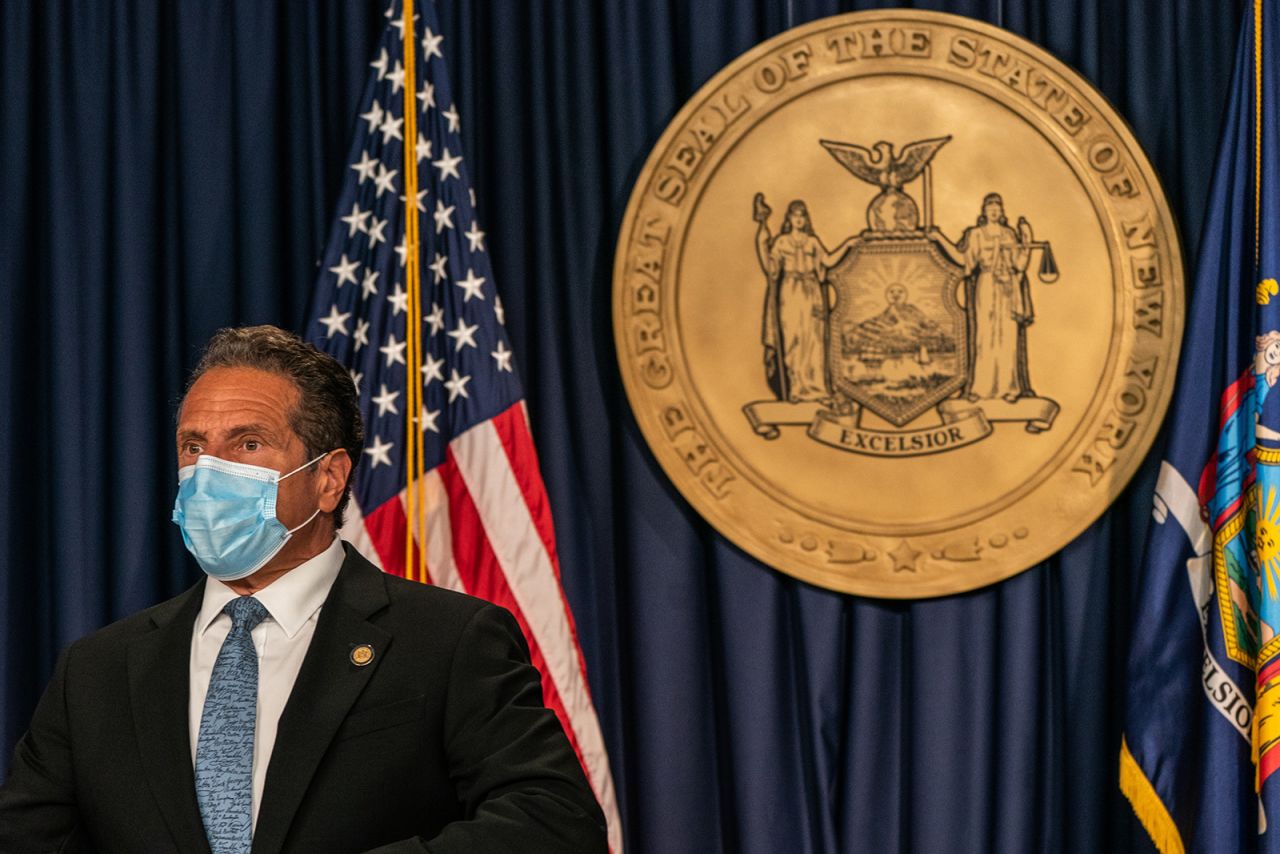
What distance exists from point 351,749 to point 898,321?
219 cm

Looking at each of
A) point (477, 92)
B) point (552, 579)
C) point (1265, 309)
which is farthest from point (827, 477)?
point (477, 92)

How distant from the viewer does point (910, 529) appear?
3711mm

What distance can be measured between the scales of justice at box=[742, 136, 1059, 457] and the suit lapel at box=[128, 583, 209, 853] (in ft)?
6.37

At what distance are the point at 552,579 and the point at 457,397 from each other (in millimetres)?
513

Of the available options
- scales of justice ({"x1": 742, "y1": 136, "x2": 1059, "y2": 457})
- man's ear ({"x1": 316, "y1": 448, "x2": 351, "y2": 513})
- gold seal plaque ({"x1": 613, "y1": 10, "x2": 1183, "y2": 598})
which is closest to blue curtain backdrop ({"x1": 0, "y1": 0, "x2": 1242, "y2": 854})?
gold seal plaque ({"x1": 613, "y1": 10, "x2": 1183, "y2": 598})

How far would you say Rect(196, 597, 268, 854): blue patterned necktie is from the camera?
6.24 ft

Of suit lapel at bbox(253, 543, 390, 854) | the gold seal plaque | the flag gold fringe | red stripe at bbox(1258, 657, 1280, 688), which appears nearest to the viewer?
suit lapel at bbox(253, 543, 390, 854)

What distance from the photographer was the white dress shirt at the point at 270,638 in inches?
78.0

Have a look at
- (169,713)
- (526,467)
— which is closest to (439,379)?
(526,467)

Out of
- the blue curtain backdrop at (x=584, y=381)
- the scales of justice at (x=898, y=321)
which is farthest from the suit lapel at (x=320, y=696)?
the scales of justice at (x=898, y=321)

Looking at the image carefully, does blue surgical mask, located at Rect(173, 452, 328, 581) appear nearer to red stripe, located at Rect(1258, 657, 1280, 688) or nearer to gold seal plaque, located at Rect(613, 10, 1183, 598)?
gold seal plaque, located at Rect(613, 10, 1183, 598)

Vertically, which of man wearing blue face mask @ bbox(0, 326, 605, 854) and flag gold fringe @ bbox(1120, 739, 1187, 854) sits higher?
man wearing blue face mask @ bbox(0, 326, 605, 854)

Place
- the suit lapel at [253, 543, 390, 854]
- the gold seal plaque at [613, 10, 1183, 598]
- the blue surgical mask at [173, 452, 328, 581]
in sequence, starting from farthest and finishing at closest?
the gold seal plaque at [613, 10, 1183, 598], the blue surgical mask at [173, 452, 328, 581], the suit lapel at [253, 543, 390, 854]

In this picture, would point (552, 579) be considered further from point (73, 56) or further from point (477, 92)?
point (73, 56)
